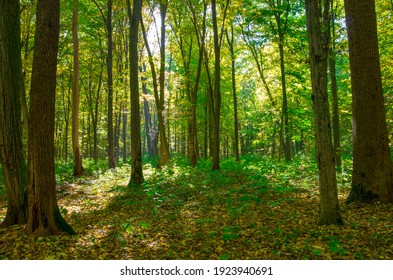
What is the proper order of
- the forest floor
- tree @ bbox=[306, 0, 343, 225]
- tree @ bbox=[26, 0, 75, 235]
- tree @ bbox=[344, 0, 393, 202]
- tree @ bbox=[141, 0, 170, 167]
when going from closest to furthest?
1. the forest floor
2. tree @ bbox=[26, 0, 75, 235]
3. tree @ bbox=[306, 0, 343, 225]
4. tree @ bbox=[344, 0, 393, 202]
5. tree @ bbox=[141, 0, 170, 167]

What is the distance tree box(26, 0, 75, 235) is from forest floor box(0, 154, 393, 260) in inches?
21.4

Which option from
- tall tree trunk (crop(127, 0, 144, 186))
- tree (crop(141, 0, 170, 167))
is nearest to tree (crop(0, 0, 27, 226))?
tall tree trunk (crop(127, 0, 144, 186))

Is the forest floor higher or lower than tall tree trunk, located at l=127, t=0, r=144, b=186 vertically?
lower

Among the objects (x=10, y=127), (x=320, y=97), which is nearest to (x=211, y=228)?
(x=320, y=97)

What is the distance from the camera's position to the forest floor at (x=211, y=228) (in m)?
4.90

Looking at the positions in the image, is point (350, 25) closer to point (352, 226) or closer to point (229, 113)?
point (352, 226)

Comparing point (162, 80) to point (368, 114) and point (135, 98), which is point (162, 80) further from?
point (368, 114)

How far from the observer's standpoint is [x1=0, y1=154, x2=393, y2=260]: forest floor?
4.90 meters

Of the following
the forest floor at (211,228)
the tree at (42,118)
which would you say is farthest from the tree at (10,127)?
the tree at (42,118)

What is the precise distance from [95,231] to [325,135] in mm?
5030

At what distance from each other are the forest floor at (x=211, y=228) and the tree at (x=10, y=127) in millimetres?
566

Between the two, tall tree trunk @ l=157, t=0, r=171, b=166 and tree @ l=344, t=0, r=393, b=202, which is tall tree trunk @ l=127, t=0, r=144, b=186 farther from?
tree @ l=344, t=0, r=393, b=202

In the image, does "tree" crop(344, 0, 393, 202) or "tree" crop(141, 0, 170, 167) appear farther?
"tree" crop(141, 0, 170, 167)

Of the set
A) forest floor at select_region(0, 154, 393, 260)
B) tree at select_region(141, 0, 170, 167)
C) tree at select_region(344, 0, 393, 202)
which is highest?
tree at select_region(141, 0, 170, 167)
